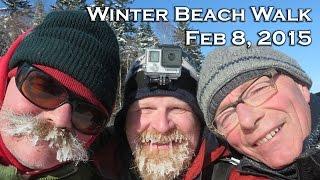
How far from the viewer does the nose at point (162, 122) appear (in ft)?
12.0

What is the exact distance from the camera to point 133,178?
3.84 m

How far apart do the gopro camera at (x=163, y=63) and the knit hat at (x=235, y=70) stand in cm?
35

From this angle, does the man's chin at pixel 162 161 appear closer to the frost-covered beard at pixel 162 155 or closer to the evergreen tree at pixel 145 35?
the frost-covered beard at pixel 162 155

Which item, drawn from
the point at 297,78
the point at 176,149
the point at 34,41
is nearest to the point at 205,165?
the point at 176,149

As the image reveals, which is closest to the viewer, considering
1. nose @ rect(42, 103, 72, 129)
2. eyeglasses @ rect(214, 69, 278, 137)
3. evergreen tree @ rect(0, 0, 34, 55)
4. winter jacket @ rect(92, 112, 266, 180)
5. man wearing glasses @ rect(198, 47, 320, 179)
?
nose @ rect(42, 103, 72, 129)

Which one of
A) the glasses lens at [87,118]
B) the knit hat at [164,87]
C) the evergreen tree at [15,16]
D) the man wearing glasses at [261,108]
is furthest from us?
the evergreen tree at [15,16]

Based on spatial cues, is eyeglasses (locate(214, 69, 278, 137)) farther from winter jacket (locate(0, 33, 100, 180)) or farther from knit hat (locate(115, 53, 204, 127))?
winter jacket (locate(0, 33, 100, 180))

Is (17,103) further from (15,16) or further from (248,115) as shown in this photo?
(15,16)

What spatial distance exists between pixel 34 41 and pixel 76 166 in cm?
101

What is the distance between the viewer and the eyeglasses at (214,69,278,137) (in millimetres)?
3338

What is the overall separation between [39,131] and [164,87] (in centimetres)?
134

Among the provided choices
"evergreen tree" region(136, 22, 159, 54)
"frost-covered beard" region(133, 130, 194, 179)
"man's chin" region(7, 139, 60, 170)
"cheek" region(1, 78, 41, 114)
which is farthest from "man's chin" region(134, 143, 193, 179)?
"evergreen tree" region(136, 22, 159, 54)

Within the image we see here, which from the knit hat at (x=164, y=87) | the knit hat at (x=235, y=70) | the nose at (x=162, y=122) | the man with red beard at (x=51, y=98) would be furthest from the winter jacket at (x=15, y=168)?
the knit hat at (x=235, y=70)

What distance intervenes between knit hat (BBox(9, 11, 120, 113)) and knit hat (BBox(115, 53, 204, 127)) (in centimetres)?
59
